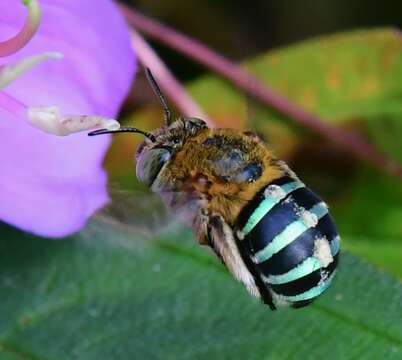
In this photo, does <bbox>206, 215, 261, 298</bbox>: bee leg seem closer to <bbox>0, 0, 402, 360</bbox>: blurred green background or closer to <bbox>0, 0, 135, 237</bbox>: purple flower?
<bbox>0, 0, 402, 360</bbox>: blurred green background

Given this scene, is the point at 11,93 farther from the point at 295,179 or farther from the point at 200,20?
the point at 200,20

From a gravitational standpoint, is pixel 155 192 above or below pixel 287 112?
above

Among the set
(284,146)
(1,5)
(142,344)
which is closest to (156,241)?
(142,344)

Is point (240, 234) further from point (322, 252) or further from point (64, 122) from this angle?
point (64, 122)

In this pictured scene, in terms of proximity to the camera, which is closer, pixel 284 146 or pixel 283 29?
pixel 284 146

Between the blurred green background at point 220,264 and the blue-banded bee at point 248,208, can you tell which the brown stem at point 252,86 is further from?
the blue-banded bee at point 248,208

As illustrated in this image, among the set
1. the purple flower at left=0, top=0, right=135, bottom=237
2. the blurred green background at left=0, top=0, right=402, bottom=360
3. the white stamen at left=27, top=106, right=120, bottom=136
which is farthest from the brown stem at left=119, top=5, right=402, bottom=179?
the white stamen at left=27, top=106, right=120, bottom=136

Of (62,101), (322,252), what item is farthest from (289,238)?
(62,101)
